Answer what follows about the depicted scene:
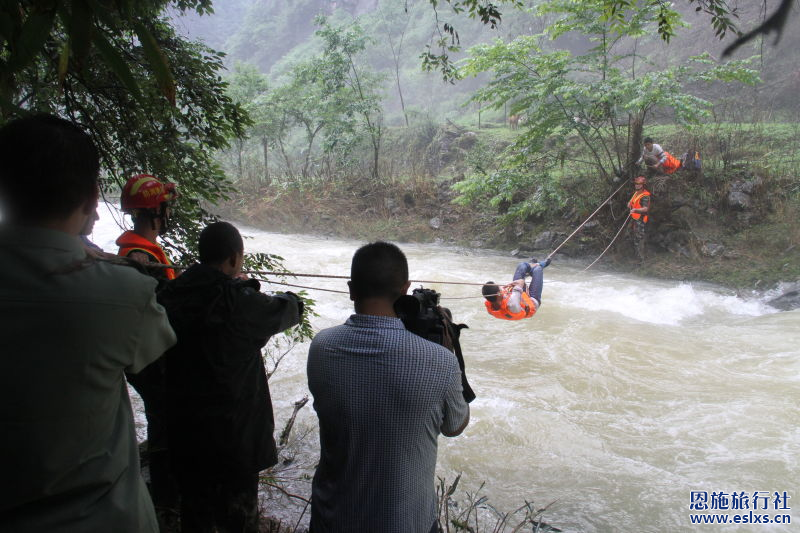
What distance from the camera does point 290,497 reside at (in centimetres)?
277

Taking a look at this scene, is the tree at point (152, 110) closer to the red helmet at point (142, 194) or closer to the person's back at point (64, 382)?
the red helmet at point (142, 194)

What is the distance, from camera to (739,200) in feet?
33.6

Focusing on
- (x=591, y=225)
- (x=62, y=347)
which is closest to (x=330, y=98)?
(x=591, y=225)

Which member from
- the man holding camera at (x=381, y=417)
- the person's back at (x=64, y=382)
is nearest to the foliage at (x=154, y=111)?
the person's back at (x=64, y=382)

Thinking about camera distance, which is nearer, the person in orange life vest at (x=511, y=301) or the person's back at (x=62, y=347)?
the person's back at (x=62, y=347)

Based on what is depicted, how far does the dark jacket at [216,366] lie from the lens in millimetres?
1668

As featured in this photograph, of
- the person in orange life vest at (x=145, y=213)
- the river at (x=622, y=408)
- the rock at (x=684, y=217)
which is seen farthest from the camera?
the rock at (x=684, y=217)

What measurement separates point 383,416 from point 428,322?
1.11ft

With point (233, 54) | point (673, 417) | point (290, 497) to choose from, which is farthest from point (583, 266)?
point (233, 54)

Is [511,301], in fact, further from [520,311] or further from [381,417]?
[381,417]

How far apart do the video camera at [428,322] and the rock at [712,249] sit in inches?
401

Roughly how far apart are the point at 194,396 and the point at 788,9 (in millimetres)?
2246

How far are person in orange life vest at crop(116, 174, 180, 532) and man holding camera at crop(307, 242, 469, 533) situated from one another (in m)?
0.95

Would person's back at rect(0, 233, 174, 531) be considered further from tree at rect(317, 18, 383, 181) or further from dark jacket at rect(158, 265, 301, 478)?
tree at rect(317, 18, 383, 181)
